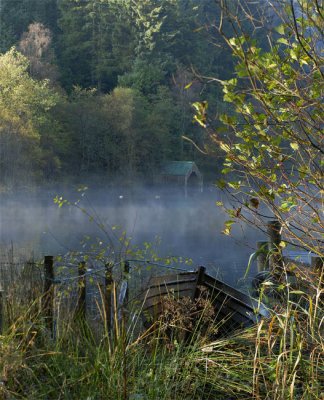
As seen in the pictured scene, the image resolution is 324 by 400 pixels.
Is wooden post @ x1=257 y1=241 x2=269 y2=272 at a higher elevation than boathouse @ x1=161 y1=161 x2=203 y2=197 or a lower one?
higher

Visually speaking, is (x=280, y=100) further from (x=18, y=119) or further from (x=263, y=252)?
(x=18, y=119)

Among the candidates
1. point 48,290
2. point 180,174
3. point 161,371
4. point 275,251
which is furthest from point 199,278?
point 180,174

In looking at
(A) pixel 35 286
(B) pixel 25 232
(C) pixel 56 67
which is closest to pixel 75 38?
(C) pixel 56 67

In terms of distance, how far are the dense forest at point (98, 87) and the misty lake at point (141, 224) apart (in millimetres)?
1698

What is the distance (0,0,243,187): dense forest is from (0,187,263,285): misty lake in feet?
5.57

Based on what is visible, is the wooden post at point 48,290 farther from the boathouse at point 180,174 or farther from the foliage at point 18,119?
the boathouse at point 180,174

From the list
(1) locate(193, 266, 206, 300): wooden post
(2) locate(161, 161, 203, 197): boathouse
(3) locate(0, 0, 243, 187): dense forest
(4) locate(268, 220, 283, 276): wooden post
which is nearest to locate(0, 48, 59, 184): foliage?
(3) locate(0, 0, 243, 187): dense forest

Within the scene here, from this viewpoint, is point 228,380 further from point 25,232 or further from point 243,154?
point 25,232

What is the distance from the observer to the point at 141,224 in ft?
98.6

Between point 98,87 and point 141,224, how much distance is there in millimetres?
21700

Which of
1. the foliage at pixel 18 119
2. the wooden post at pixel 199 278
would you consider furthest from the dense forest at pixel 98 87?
the wooden post at pixel 199 278

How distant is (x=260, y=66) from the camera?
2273mm

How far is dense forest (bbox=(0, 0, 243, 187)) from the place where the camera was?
3656 centimetres

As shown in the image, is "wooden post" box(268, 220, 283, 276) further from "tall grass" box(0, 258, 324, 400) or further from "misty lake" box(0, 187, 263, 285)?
"misty lake" box(0, 187, 263, 285)
